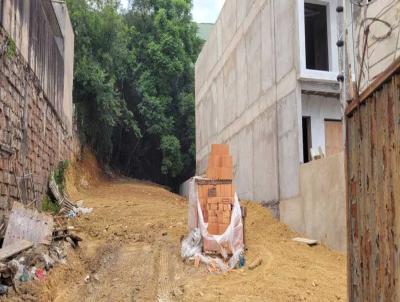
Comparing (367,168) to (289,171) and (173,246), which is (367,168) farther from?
(289,171)

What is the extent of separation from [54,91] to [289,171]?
7438 millimetres

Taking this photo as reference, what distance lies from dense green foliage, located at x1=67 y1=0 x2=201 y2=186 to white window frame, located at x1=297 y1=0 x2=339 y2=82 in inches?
532

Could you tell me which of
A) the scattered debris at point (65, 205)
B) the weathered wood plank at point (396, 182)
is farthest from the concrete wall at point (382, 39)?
the scattered debris at point (65, 205)

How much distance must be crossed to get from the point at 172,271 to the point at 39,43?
6472 millimetres

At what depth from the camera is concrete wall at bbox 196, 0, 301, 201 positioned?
11305 mm

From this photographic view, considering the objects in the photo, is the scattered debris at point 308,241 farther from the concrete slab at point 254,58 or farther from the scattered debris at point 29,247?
the concrete slab at point 254,58

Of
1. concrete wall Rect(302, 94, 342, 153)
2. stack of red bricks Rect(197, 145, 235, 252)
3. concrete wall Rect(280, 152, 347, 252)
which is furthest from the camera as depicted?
concrete wall Rect(302, 94, 342, 153)

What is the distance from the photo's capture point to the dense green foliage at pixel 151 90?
24781mm

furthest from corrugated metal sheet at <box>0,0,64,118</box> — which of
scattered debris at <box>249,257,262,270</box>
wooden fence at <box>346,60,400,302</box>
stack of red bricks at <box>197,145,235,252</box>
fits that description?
wooden fence at <box>346,60,400,302</box>

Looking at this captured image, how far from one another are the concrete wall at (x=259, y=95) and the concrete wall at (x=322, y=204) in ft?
1.55

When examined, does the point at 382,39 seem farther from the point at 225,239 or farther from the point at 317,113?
the point at 317,113

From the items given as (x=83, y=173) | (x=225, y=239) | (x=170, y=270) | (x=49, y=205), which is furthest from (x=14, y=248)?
(x=83, y=173)

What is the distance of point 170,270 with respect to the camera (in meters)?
8.20

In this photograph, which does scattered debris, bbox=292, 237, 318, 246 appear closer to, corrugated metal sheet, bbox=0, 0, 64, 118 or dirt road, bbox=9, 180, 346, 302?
dirt road, bbox=9, 180, 346, 302
